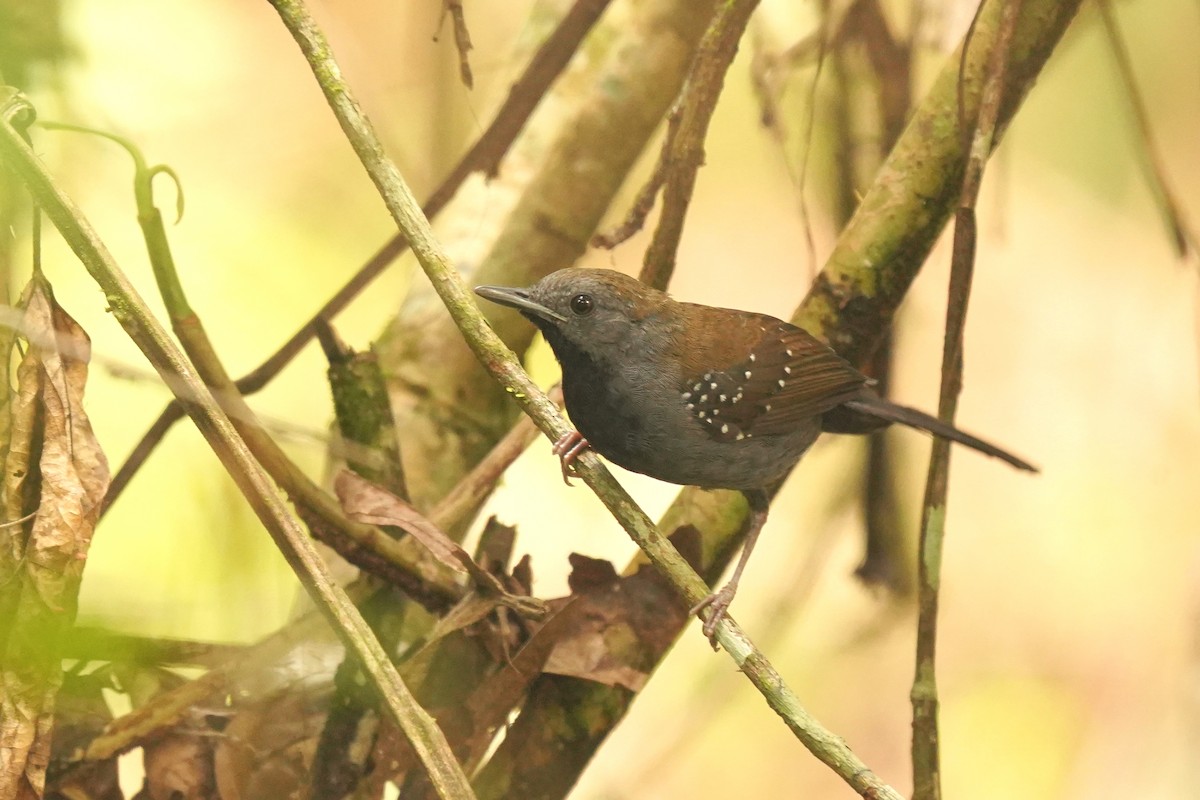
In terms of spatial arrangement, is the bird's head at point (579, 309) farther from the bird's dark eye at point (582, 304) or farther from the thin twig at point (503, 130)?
the thin twig at point (503, 130)

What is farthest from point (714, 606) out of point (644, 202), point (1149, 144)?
point (1149, 144)

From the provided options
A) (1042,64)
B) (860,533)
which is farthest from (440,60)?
(860,533)

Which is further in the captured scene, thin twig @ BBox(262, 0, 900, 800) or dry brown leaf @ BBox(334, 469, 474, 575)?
dry brown leaf @ BBox(334, 469, 474, 575)

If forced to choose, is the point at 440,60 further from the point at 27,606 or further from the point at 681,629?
the point at 27,606

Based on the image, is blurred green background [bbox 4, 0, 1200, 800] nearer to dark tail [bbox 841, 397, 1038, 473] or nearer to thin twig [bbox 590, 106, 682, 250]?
dark tail [bbox 841, 397, 1038, 473]

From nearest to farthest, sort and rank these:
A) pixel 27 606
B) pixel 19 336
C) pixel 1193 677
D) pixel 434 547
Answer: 1. pixel 27 606
2. pixel 19 336
3. pixel 434 547
4. pixel 1193 677

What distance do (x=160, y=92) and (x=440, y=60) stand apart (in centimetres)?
115

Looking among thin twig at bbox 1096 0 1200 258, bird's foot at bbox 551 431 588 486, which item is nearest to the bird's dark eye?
bird's foot at bbox 551 431 588 486

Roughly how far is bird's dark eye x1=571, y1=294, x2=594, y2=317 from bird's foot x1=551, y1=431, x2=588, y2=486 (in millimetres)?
304

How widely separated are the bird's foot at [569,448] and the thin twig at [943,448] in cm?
80

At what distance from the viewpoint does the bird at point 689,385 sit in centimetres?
263

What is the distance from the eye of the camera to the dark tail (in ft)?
8.67

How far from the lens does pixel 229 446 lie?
1.84m

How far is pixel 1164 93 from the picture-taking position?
4.57 metres
